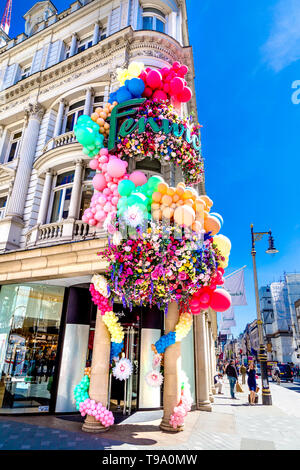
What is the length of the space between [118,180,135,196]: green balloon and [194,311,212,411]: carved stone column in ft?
23.8

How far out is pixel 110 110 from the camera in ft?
32.6

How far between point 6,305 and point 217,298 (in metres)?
8.56

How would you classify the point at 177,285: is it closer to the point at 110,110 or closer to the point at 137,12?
the point at 110,110

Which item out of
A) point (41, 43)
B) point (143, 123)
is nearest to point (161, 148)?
point (143, 123)

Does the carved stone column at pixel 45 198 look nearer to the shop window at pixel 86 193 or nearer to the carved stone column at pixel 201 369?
the shop window at pixel 86 193

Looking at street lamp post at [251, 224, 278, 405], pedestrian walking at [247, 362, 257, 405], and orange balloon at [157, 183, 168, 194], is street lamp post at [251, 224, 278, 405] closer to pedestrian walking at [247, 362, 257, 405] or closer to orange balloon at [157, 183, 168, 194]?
pedestrian walking at [247, 362, 257, 405]

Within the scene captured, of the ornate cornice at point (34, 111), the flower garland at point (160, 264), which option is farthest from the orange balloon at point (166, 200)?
the ornate cornice at point (34, 111)

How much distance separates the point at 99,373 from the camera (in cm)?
831

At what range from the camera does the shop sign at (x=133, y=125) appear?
8891 mm

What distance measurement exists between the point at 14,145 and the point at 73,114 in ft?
14.2

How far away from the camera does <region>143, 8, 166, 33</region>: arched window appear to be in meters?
14.8

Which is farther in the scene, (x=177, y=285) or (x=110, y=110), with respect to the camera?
(x=110, y=110)

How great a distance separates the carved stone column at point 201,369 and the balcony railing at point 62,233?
6.10 metres

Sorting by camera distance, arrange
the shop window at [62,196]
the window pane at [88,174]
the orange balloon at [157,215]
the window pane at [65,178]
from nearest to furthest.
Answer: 1. the orange balloon at [157,215]
2. the shop window at [62,196]
3. the window pane at [88,174]
4. the window pane at [65,178]
